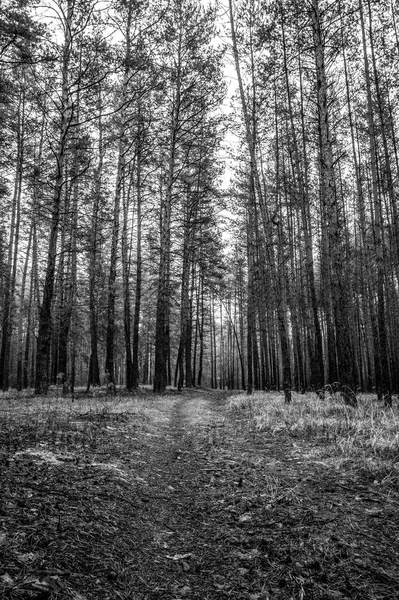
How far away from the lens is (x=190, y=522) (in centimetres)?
292

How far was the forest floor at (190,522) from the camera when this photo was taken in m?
1.89

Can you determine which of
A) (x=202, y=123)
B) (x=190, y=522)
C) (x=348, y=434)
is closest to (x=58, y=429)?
(x=190, y=522)

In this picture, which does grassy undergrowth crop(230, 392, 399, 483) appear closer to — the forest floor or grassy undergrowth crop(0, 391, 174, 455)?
the forest floor

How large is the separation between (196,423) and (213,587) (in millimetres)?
5757

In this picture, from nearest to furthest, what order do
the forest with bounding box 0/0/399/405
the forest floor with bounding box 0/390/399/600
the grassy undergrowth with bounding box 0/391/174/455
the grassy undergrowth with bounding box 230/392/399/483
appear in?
1. the forest floor with bounding box 0/390/399/600
2. the grassy undergrowth with bounding box 230/392/399/483
3. the grassy undergrowth with bounding box 0/391/174/455
4. the forest with bounding box 0/0/399/405

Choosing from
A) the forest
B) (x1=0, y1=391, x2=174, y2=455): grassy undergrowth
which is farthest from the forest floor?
the forest

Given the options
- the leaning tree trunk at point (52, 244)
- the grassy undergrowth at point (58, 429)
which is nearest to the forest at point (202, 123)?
the leaning tree trunk at point (52, 244)

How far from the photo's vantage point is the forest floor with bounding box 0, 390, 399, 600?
6.22ft

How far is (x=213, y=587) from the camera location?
203 centimetres

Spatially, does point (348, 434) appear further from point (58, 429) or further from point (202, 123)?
point (202, 123)

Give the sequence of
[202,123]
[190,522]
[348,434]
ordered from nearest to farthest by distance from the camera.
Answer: [190,522]
[348,434]
[202,123]

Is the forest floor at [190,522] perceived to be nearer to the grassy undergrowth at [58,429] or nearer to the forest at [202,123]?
the grassy undergrowth at [58,429]

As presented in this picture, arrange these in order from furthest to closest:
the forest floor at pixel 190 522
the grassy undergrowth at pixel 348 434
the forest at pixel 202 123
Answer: the forest at pixel 202 123, the grassy undergrowth at pixel 348 434, the forest floor at pixel 190 522

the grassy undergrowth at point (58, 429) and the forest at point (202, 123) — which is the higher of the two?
the forest at point (202, 123)
